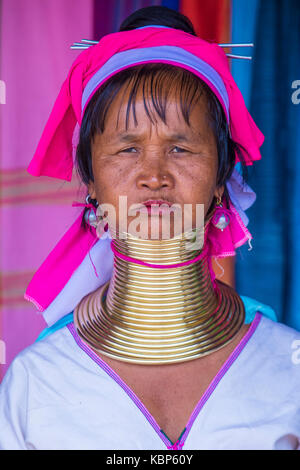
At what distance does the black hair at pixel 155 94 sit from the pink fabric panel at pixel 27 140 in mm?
853

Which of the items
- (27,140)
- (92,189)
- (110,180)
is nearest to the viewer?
(110,180)

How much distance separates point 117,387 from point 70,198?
1367 mm

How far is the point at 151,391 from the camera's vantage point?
1.81 meters

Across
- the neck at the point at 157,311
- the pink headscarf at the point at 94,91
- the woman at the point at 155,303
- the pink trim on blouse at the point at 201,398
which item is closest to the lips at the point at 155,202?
the woman at the point at 155,303

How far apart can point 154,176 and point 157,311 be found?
452 mm

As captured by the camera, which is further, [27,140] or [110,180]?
[27,140]

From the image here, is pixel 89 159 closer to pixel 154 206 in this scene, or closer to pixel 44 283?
pixel 154 206

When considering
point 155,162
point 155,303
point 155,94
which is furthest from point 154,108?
point 155,303

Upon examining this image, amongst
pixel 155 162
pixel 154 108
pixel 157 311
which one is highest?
pixel 154 108

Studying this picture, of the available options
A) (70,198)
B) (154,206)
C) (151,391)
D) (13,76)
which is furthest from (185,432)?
(13,76)

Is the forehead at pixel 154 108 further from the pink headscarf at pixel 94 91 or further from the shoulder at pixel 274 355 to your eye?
the shoulder at pixel 274 355

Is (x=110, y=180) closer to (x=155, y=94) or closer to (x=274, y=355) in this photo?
(x=155, y=94)

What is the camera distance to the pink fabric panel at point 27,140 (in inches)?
107

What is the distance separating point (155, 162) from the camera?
1.77 meters
